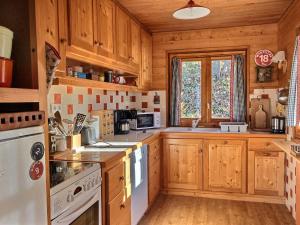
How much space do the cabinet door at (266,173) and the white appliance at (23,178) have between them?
280 cm

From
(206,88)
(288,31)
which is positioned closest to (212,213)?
(206,88)

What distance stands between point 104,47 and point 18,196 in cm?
177

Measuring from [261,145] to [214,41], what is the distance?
1617mm

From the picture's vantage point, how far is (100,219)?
1679 millimetres

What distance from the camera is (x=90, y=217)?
1.58 meters

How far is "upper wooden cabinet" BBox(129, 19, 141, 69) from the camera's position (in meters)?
3.11

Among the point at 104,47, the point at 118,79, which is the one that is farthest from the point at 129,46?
the point at 104,47

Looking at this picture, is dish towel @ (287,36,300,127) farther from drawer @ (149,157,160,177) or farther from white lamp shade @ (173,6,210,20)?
drawer @ (149,157,160,177)

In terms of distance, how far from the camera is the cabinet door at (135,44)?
3.12 m

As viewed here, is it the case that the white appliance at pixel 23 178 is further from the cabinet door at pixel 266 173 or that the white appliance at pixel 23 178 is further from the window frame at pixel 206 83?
the window frame at pixel 206 83

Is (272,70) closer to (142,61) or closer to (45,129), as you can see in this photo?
(142,61)

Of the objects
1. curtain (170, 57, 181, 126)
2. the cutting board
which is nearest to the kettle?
curtain (170, 57, 181, 126)

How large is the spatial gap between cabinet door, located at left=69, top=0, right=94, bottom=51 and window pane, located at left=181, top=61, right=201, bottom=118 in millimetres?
2084

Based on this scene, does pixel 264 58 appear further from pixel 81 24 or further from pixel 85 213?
pixel 85 213
